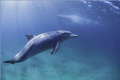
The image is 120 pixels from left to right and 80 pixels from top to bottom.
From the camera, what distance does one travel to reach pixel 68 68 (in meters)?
13.2

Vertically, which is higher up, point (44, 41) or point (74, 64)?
point (44, 41)

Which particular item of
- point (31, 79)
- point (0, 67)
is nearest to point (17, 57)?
point (31, 79)

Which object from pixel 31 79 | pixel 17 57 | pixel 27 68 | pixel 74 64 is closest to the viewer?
pixel 17 57

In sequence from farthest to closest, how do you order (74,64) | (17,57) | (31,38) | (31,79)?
(74,64) < (31,79) < (31,38) < (17,57)

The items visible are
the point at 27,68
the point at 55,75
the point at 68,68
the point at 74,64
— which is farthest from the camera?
the point at 74,64

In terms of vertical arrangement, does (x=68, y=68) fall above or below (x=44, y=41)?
below

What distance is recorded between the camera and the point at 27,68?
12102 mm

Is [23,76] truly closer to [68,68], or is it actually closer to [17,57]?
[68,68]

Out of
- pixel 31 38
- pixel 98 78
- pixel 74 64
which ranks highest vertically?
pixel 31 38

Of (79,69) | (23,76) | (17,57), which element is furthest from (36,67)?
(17,57)

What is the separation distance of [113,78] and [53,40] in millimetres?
9503

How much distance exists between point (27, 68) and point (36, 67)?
2.56 ft

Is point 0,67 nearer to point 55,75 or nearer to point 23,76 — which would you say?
point 23,76

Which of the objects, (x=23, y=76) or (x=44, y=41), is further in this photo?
(x=23, y=76)
